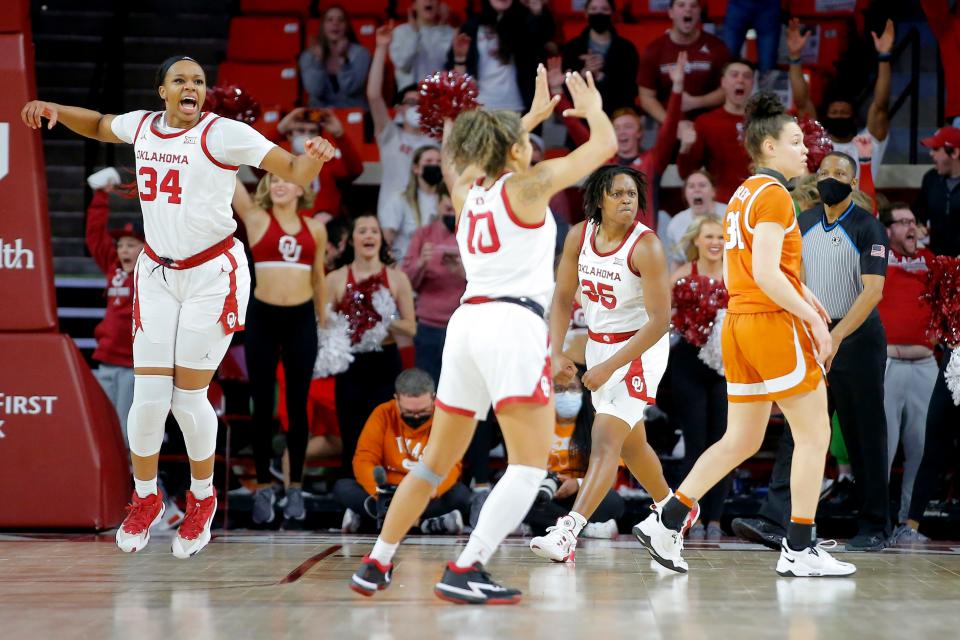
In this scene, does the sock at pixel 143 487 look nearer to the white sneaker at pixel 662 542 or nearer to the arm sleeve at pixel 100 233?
the white sneaker at pixel 662 542

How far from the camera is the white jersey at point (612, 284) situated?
18.6 ft

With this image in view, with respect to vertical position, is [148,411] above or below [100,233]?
below

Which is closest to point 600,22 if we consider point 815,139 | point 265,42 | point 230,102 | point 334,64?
point 334,64

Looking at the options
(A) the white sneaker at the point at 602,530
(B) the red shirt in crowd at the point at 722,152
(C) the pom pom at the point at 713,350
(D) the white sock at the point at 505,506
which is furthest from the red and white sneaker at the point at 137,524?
(B) the red shirt in crowd at the point at 722,152

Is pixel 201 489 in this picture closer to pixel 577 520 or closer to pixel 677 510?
pixel 577 520

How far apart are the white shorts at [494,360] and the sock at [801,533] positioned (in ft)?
5.07

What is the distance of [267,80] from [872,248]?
22.5ft

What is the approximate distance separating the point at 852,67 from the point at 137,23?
23.8 feet

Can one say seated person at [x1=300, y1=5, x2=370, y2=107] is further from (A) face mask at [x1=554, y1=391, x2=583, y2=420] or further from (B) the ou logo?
(A) face mask at [x1=554, y1=391, x2=583, y2=420]

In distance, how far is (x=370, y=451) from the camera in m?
7.41

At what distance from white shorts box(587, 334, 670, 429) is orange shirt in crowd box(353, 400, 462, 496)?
1.92 meters

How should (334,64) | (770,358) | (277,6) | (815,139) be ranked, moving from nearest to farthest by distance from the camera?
(770,358) → (815,139) → (334,64) → (277,6)

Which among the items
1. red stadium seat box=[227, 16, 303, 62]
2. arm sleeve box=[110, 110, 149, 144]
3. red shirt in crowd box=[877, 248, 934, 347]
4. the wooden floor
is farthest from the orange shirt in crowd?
red stadium seat box=[227, 16, 303, 62]

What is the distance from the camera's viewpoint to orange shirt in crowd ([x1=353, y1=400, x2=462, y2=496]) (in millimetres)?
7371
